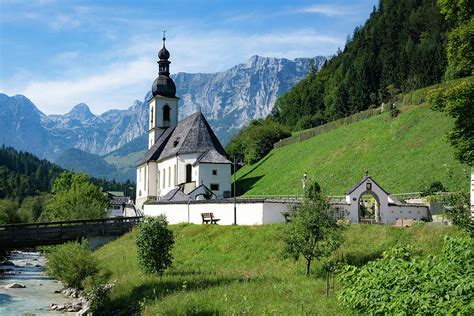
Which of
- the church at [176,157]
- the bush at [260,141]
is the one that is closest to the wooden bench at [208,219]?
the church at [176,157]

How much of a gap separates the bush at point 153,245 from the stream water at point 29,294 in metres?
4.58

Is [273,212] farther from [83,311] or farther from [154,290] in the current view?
[83,311]

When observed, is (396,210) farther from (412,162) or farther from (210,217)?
(412,162)

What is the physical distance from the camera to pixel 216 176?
58.6 meters

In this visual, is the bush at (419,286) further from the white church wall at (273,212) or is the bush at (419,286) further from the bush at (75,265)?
the bush at (75,265)

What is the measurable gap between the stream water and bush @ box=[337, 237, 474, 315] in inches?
732

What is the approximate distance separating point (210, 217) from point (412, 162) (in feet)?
74.8

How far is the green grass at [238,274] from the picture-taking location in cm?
1902

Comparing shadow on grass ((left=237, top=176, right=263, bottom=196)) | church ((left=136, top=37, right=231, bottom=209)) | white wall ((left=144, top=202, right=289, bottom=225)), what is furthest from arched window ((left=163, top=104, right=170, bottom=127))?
white wall ((left=144, top=202, right=289, bottom=225))

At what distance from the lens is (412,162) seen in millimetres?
52656

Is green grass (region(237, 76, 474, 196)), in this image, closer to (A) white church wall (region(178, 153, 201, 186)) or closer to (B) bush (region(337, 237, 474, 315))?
(A) white church wall (region(178, 153, 201, 186))

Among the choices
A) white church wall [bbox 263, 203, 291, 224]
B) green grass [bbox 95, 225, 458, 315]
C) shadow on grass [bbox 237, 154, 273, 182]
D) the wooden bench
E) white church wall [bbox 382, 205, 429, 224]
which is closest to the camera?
green grass [bbox 95, 225, 458, 315]

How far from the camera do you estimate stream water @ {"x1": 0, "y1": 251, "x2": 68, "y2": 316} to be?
2711cm

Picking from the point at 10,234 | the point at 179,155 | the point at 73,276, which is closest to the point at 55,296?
the point at 73,276
